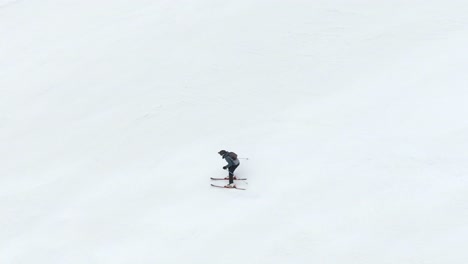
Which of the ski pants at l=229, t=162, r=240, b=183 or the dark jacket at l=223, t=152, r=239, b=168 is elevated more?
the dark jacket at l=223, t=152, r=239, b=168

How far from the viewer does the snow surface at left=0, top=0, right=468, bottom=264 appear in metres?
12.6

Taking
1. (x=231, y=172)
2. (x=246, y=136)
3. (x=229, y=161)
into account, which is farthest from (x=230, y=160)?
(x=246, y=136)

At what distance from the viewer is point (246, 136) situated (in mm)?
15953

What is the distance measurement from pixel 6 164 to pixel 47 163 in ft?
5.56

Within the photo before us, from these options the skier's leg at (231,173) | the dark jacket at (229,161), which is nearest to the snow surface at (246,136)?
the skier's leg at (231,173)

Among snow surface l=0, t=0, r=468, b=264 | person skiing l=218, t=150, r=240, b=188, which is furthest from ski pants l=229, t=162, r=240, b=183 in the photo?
snow surface l=0, t=0, r=468, b=264

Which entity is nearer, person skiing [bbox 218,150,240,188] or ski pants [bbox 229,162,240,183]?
person skiing [bbox 218,150,240,188]

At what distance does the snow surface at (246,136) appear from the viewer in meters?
12.6

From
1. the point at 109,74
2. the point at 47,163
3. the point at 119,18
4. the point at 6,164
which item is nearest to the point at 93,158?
the point at 47,163

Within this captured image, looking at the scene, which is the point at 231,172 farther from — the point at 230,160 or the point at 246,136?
the point at 246,136

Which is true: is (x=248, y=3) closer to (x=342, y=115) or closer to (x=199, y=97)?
(x=199, y=97)

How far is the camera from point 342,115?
1591cm

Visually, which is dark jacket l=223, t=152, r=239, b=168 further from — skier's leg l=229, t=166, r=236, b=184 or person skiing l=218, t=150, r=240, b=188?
skier's leg l=229, t=166, r=236, b=184

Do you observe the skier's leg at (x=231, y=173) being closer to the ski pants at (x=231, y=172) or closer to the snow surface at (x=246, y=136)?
the ski pants at (x=231, y=172)
